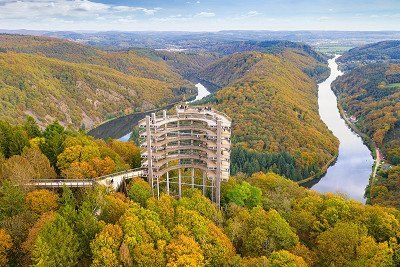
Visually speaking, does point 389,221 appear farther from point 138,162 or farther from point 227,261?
point 138,162

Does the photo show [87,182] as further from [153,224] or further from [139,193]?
[153,224]

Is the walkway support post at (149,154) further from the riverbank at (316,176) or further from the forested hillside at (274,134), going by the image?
the riverbank at (316,176)

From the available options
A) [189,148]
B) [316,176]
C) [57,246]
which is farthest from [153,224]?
[316,176]

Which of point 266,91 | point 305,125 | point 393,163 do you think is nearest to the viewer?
point 393,163

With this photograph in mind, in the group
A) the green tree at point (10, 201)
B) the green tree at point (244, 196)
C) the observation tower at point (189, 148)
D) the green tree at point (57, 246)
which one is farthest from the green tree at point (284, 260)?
the green tree at point (10, 201)

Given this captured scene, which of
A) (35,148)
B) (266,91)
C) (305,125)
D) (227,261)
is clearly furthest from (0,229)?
(266,91)
